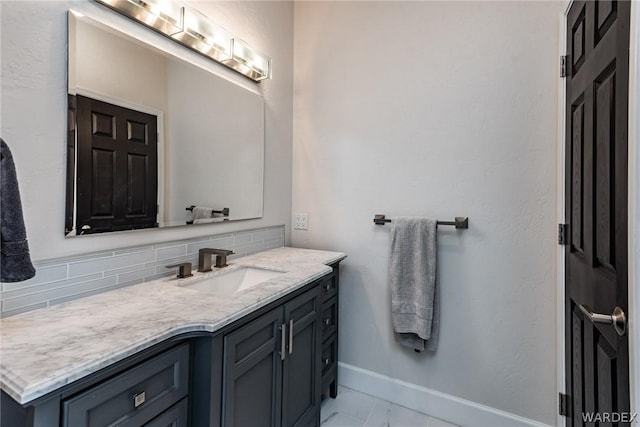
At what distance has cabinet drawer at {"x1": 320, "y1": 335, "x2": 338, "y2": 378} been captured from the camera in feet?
5.94

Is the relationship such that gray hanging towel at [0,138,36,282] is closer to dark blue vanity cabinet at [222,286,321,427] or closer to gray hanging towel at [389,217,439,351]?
dark blue vanity cabinet at [222,286,321,427]

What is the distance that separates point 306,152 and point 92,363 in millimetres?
1780

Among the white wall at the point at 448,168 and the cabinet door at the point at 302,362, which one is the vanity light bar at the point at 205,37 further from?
the cabinet door at the point at 302,362

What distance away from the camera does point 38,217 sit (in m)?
0.98

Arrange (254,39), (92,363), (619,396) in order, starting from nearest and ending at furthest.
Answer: (92,363) → (619,396) → (254,39)

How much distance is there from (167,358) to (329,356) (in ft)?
4.04

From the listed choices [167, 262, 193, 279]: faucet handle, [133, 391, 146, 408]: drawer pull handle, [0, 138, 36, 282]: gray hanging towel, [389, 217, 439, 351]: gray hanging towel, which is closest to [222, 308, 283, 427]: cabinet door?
[133, 391, 146, 408]: drawer pull handle

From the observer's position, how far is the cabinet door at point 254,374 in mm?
978

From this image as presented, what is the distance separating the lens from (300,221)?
2.24 m

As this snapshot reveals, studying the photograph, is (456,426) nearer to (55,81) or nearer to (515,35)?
(515,35)

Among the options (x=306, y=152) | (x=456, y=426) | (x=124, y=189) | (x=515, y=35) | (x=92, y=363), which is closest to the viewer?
(x=92, y=363)

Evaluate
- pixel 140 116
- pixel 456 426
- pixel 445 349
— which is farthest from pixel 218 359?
pixel 456 426

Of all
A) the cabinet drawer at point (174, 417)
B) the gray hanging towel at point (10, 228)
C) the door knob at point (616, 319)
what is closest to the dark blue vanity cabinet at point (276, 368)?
the cabinet drawer at point (174, 417)

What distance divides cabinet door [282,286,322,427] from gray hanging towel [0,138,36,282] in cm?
82
